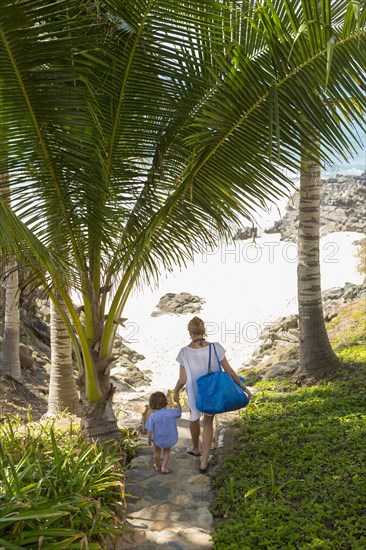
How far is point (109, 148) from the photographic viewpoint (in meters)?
5.31

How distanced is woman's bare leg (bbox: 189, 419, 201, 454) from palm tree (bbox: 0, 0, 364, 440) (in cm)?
82

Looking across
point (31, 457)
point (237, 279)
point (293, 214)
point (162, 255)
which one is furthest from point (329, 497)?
point (293, 214)

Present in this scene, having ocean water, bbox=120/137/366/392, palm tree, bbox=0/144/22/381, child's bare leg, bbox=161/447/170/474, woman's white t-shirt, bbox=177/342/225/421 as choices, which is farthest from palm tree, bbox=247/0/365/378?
ocean water, bbox=120/137/366/392

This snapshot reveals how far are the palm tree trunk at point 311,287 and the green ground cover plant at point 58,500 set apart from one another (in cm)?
366

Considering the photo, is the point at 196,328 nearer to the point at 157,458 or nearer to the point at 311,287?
the point at 157,458

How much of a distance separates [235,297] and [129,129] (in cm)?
1760

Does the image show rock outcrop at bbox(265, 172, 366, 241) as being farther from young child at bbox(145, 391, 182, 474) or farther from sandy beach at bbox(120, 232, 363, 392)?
young child at bbox(145, 391, 182, 474)

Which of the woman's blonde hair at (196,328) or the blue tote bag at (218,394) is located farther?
the woman's blonde hair at (196,328)

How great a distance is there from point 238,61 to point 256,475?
344 cm

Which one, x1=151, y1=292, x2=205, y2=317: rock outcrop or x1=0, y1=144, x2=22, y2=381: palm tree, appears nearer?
x1=0, y1=144, x2=22, y2=381: palm tree

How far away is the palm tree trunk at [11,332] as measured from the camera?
10.3 metres

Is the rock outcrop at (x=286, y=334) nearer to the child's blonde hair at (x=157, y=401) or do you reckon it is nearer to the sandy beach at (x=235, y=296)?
the sandy beach at (x=235, y=296)

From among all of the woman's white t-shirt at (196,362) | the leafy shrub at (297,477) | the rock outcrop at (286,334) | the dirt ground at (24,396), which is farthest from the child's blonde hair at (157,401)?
the rock outcrop at (286,334)

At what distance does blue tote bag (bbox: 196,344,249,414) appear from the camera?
532 cm
